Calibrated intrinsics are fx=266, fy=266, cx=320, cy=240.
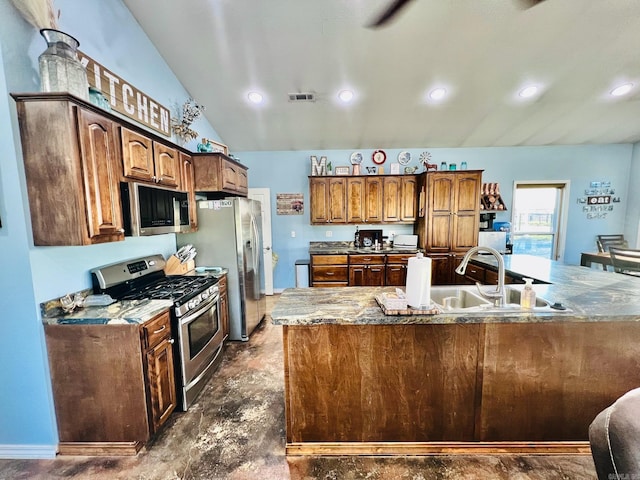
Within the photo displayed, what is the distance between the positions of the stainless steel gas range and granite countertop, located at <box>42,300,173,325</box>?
0.61ft

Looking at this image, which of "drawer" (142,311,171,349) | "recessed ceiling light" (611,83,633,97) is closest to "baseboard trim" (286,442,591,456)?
"drawer" (142,311,171,349)

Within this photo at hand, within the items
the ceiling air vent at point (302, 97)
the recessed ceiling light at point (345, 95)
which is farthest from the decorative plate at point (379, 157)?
the ceiling air vent at point (302, 97)

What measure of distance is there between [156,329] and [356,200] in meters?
3.54

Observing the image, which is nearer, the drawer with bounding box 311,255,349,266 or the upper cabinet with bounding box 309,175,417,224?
the drawer with bounding box 311,255,349,266

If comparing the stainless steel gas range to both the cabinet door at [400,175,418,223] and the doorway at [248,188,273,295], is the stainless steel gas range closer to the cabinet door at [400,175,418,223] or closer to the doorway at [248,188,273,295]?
the doorway at [248,188,273,295]

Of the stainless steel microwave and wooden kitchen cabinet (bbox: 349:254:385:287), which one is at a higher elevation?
the stainless steel microwave

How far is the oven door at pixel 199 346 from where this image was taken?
6.77 ft

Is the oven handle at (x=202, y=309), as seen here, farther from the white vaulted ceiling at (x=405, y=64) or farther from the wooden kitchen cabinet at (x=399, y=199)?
the wooden kitchen cabinet at (x=399, y=199)

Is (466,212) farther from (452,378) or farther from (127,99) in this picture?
(127,99)

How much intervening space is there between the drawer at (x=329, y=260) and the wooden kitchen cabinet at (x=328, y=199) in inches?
26.8

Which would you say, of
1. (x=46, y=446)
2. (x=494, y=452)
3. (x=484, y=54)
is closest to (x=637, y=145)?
(x=484, y=54)

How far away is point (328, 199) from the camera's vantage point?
15.1ft

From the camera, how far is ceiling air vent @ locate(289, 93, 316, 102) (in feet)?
11.2

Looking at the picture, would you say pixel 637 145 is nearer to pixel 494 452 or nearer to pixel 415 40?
pixel 415 40
